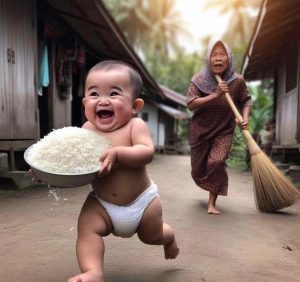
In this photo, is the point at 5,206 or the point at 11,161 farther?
the point at 11,161

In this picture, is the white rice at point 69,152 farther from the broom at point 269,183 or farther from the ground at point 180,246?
the broom at point 269,183

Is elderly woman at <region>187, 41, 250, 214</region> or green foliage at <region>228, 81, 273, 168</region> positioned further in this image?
green foliage at <region>228, 81, 273, 168</region>

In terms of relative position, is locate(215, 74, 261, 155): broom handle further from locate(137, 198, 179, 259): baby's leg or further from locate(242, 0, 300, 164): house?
locate(242, 0, 300, 164): house

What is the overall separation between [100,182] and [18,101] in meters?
4.31

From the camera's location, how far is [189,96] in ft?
13.5

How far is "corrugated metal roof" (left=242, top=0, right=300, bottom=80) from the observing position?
224 inches

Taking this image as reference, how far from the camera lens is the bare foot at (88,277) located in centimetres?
156

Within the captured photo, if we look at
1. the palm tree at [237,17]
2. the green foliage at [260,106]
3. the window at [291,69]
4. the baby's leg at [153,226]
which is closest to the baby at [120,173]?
the baby's leg at [153,226]

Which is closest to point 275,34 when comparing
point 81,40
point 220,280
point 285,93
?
point 285,93

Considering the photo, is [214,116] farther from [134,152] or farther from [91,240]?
[91,240]

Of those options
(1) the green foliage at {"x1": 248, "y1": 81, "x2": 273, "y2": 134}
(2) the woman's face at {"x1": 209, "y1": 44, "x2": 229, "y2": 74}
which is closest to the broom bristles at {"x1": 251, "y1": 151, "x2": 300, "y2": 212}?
(2) the woman's face at {"x1": 209, "y1": 44, "x2": 229, "y2": 74}

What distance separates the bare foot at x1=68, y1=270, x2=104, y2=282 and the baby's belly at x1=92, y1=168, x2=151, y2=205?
1.21ft

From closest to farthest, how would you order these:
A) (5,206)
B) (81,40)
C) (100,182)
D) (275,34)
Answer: (100,182)
(5,206)
(275,34)
(81,40)

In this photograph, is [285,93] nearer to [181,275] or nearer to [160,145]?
[181,275]
